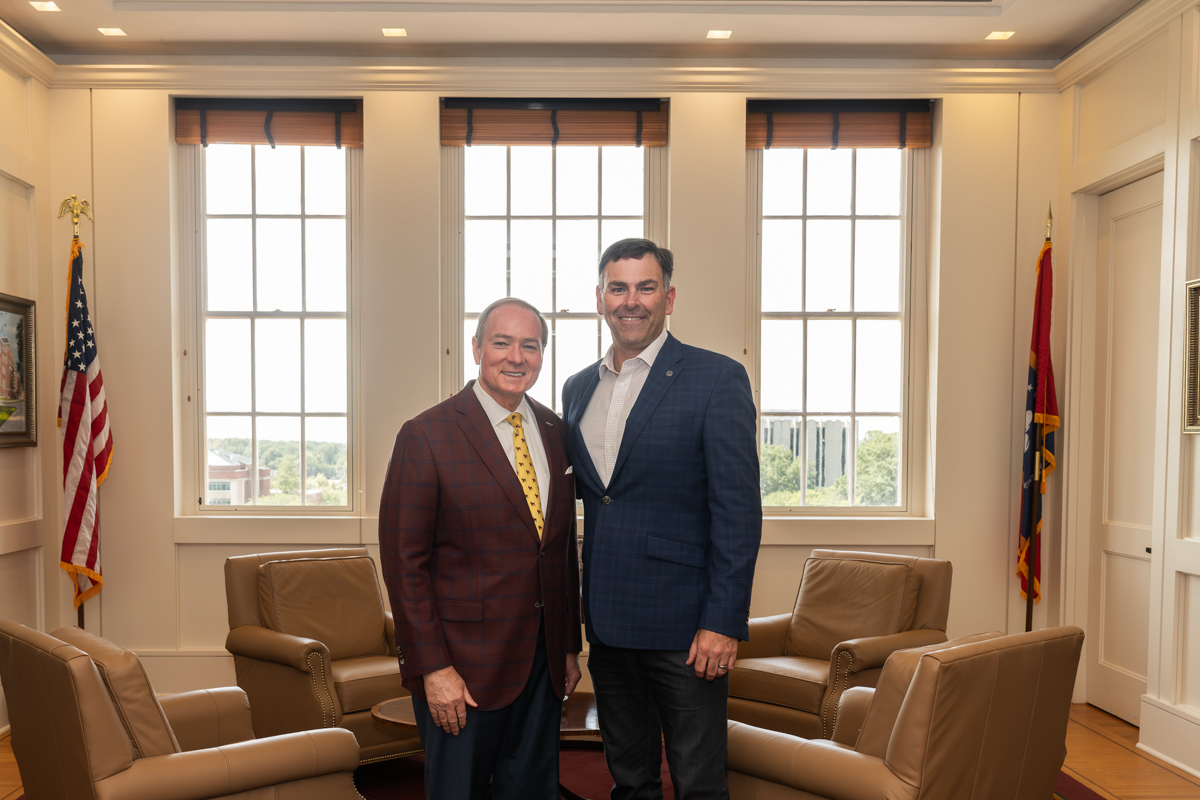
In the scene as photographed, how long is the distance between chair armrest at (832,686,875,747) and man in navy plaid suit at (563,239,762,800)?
565 millimetres

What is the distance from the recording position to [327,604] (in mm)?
3748

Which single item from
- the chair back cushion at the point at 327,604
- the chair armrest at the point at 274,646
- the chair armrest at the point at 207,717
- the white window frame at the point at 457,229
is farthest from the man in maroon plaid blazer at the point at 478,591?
the white window frame at the point at 457,229

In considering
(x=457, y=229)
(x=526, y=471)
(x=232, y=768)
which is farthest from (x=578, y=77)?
(x=232, y=768)

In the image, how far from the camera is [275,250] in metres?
4.74

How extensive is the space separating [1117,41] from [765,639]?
335 cm

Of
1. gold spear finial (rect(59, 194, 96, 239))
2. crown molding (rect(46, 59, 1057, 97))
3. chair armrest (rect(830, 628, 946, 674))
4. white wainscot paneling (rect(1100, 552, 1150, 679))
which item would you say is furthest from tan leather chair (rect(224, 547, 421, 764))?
white wainscot paneling (rect(1100, 552, 1150, 679))

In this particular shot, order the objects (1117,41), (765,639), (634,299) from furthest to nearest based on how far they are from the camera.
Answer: (1117,41)
(765,639)
(634,299)

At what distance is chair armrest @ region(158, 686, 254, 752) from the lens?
8.32 feet

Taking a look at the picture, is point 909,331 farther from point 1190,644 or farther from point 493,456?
point 493,456

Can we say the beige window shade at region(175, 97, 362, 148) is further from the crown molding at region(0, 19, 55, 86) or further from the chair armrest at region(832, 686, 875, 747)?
the chair armrest at region(832, 686, 875, 747)

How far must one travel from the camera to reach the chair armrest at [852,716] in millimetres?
2410

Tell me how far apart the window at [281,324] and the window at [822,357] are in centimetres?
245

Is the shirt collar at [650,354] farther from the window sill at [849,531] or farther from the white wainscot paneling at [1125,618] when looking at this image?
the white wainscot paneling at [1125,618]

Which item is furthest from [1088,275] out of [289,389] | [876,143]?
[289,389]
